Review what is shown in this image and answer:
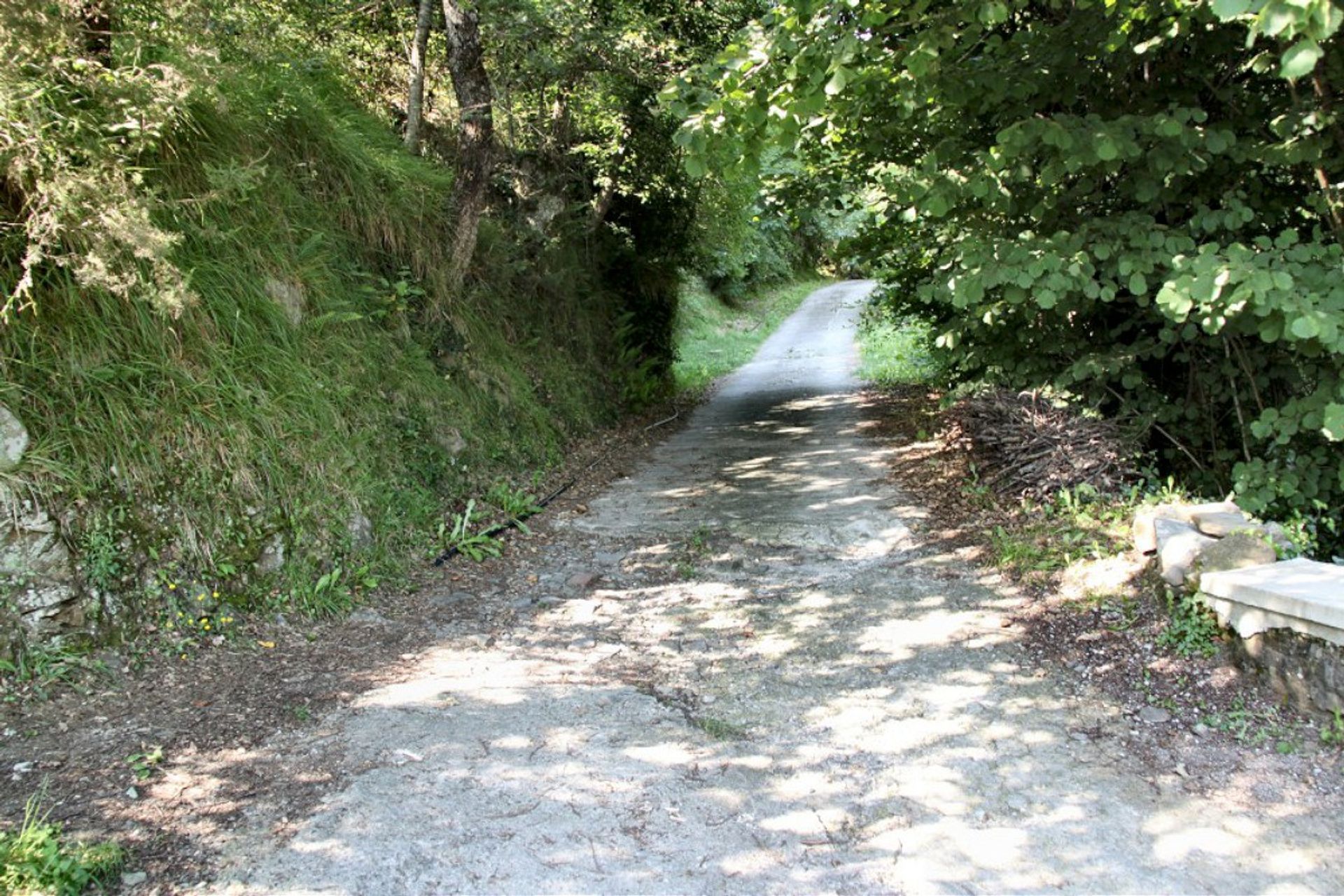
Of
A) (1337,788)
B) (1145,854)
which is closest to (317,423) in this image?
(1145,854)

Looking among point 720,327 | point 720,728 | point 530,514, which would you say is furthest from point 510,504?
point 720,327

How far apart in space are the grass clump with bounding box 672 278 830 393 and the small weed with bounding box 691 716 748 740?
1223cm

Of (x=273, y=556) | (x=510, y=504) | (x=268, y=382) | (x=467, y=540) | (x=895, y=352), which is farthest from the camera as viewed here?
(x=895, y=352)

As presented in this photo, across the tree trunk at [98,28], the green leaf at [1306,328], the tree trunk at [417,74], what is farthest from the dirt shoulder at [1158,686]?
the tree trunk at [417,74]

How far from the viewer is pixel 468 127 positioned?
7703 millimetres

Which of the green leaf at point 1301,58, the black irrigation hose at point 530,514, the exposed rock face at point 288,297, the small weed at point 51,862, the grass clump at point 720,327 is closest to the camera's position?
the green leaf at point 1301,58

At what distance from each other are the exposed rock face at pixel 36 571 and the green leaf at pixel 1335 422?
19.1 ft

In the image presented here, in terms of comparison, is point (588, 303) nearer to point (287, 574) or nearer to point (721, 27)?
point (721, 27)

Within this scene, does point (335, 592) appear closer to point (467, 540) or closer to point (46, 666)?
point (467, 540)

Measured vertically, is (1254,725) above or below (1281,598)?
below

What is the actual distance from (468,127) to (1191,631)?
21.8 ft

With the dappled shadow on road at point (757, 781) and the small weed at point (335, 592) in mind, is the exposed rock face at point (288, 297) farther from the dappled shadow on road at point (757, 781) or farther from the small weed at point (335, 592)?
the dappled shadow on road at point (757, 781)

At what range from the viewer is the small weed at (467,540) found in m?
6.31

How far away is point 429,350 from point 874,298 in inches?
279
